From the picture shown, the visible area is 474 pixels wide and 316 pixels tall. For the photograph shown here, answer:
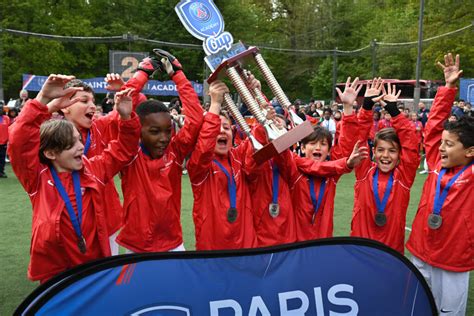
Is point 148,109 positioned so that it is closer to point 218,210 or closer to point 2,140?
point 218,210

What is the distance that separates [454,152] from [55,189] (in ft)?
8.86

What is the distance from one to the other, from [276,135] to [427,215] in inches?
49.9

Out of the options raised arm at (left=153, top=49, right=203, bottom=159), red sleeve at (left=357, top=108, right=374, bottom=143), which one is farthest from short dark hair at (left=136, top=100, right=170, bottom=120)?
red sleeve at (left=357, top=108, right=374, bottom=143)

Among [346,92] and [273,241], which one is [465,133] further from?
[273,241]

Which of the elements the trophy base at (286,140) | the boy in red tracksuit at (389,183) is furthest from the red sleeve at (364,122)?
the trophy base at (286,140)

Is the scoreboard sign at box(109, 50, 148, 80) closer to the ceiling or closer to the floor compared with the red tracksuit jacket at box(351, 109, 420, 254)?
closer to the ceiling

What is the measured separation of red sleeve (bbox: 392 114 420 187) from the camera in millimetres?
3939

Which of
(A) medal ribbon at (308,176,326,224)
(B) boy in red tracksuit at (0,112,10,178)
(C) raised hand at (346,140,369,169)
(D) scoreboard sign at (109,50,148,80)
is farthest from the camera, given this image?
(D) scoreboard sign at (109,50,148,80)

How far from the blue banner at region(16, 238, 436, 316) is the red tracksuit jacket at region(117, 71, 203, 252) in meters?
1.67

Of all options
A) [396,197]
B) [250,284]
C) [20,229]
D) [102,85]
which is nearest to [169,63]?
[396,197]

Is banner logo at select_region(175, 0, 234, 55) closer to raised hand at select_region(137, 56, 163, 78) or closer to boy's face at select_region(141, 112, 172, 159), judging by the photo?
raised hand at select_region(137, 56, 163, 78)

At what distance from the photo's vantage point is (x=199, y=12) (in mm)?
3957

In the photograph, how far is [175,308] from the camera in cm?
184

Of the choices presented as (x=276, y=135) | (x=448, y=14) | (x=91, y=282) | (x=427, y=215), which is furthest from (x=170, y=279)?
(x=448, y=14)
